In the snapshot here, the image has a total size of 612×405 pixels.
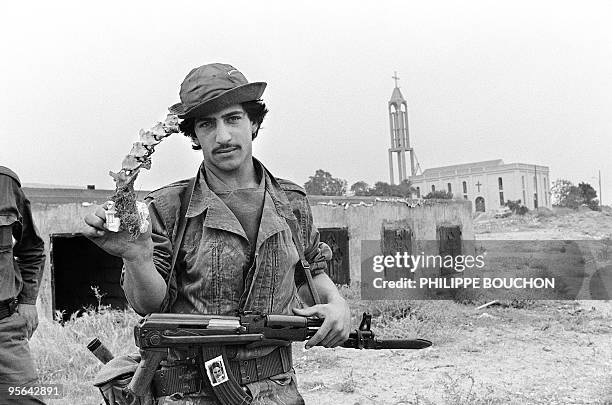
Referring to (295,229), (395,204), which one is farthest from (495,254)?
(295,229)

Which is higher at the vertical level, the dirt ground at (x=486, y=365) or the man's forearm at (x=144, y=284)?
the man's forearm at (x=144, y=284)

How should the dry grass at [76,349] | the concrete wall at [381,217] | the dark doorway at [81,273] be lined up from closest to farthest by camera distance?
1. the dry grass at [76,349]
2. the concrete wall at [381,217]
3. the dark doorway at [81,273]

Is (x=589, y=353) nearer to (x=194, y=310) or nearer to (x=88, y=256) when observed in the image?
(x=194, y=310)

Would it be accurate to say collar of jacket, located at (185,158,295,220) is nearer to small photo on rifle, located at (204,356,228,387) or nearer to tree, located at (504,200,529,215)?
small photo on rifle, located at (204,356,228,387)

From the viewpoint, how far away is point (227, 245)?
179cm

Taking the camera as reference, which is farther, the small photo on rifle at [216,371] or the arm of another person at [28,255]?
the arm of another person at [28,255]

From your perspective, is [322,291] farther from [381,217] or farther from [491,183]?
[491,183]

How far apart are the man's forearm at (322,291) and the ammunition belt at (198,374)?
0.23 m

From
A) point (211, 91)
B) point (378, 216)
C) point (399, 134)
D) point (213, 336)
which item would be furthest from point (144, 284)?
point (399, 134)

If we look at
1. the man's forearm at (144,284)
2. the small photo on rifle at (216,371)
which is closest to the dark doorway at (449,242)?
the small photo on rifle at (216,371)

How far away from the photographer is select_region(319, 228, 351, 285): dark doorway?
29.4 ft

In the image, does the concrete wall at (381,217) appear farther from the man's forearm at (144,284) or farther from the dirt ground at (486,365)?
the man's forearm at (144,284)

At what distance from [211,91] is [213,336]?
28.1 inches

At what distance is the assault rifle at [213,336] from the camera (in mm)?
1626
